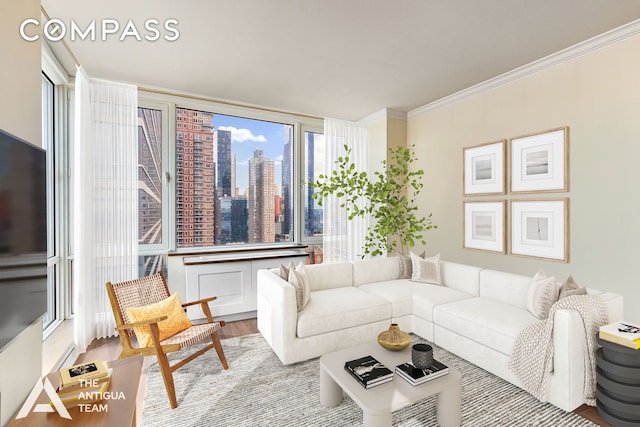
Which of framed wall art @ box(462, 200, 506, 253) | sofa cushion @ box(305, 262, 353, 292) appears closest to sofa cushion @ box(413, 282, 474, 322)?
sofa cushion @ box(305, 262, 353, 292)

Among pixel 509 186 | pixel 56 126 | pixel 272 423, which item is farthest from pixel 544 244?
pixel 56 126

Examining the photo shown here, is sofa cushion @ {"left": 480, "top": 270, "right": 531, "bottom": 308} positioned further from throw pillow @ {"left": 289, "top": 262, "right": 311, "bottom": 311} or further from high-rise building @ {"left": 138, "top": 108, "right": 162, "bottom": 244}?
high-rise building @ {"left": 138, "top": 108, "right": 162, "bottom": 244}

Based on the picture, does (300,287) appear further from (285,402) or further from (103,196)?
(103,196)

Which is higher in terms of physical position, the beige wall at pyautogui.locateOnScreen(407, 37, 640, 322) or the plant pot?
the beige wall at pyautogui.locateOnScreen(407, 37, 640, 322)

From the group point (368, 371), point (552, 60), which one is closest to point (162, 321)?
point (368, 371)

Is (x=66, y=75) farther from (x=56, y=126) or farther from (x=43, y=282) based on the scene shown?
(x=43, y=282)

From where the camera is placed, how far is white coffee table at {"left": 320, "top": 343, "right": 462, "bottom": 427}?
5.22 ft

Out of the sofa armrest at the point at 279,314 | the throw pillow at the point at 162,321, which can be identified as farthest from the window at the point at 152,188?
the sofa armrest at the point at 279,314

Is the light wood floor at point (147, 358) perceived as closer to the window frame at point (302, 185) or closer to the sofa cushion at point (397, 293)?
the sofa cushion at point (397, 293)

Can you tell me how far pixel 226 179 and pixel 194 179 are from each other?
44 cm

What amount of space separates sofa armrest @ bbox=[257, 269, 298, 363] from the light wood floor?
56 cm

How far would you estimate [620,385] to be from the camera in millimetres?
1816

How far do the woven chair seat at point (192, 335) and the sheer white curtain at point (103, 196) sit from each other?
1303 millimetres

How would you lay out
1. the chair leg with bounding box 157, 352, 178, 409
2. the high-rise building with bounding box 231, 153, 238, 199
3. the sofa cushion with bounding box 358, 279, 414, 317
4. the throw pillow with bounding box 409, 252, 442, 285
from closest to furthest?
1. the chair leg with bounding box 157, 352, 178, 409
2. the sofa cushion with bounding box 358, 279, 414, 317
3. the throw pillow with bounding box 409, 252, 442, 285
4. the high-rise building with bounding box 231, 153, 238, 199
